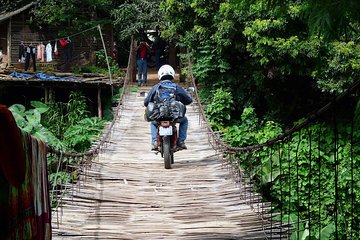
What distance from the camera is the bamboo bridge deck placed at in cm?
433

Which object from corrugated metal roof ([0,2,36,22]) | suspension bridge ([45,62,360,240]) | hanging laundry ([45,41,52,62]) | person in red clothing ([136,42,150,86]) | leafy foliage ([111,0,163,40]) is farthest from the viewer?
corrugated metal roof ([0,2,36,22])

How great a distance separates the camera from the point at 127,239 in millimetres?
4164

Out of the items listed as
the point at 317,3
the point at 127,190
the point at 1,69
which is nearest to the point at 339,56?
the point at 127,190

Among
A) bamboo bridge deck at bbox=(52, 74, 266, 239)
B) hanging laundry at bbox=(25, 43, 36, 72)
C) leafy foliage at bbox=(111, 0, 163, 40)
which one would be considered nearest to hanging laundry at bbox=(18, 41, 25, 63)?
hanging laundry at bbox=(25, 43, 36, 72)

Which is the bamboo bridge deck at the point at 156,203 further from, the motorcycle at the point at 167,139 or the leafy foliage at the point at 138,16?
the leafy foliage at the point at 138,16

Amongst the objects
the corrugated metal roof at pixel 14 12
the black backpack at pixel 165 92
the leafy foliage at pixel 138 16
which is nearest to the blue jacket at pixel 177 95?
the black backpack at pixel 165 92

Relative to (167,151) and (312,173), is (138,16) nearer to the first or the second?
(312,173)

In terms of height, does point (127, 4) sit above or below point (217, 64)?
above

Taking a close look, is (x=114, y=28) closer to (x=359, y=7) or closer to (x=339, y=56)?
(x=339, y=56)

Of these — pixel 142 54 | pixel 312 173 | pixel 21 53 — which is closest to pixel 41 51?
pixel 21 53

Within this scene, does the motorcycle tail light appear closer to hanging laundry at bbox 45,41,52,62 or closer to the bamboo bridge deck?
the bamboo bridge deck

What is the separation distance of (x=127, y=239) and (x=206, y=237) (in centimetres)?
53

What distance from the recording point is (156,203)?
525 cm

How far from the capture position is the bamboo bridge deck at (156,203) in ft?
14.2
